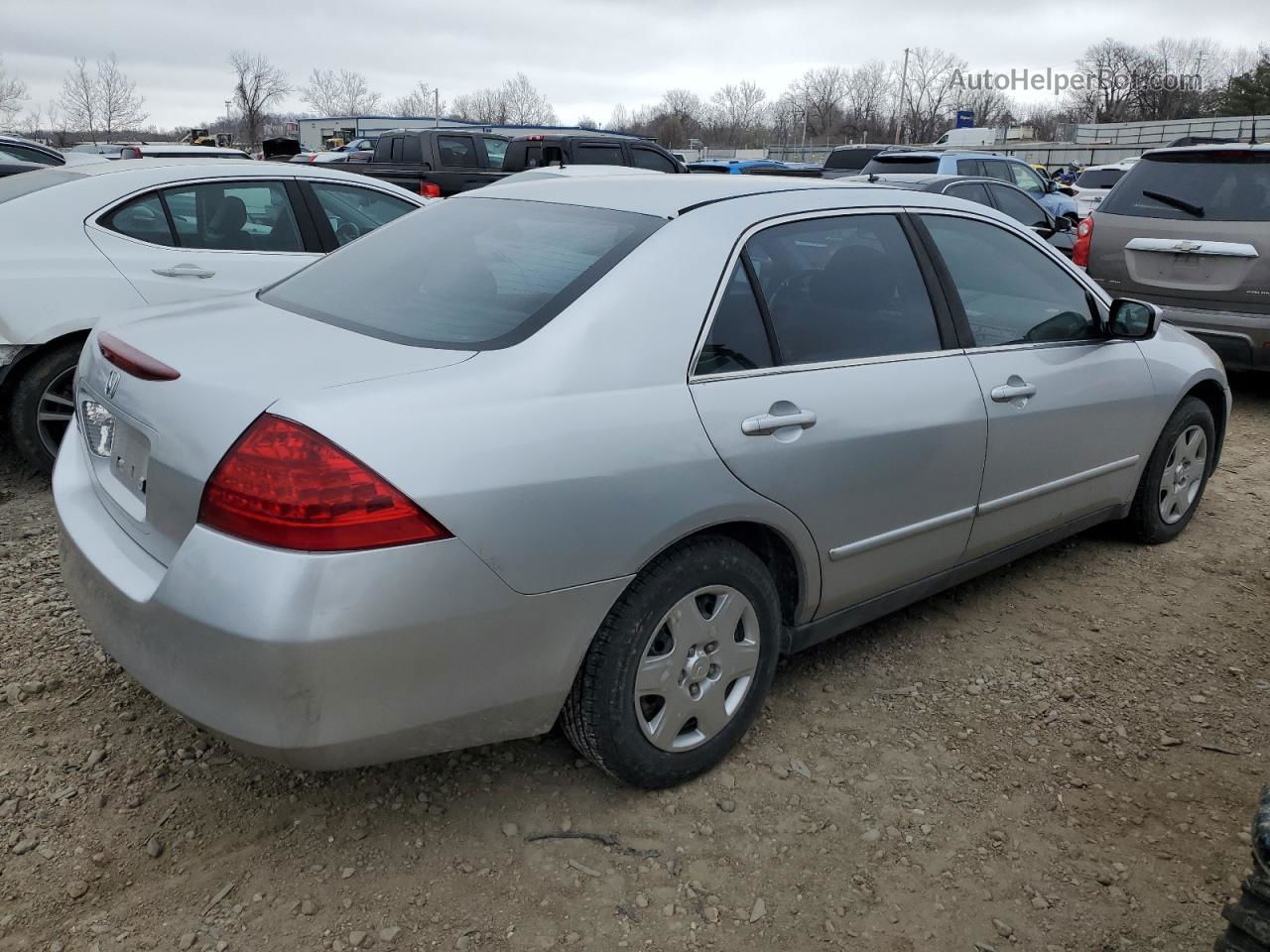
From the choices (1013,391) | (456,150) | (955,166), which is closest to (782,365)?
(1013,391)

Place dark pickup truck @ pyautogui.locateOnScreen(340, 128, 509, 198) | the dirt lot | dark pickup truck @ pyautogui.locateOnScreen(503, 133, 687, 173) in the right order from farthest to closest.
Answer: dark pickup truck @ pyautogui.locateOnScreen(503, 133, 687, 173)
dark pickup truck @ pyautogui.locateOnScreen(340, 128, 509, 198)
the dirt lot

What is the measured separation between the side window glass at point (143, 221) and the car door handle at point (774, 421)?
12.6ft

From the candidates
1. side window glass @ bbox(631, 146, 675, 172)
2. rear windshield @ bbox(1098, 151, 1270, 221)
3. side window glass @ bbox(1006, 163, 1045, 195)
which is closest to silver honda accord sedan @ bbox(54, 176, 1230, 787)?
rear windshield @ bbox(1098, 151, 1270, 221)

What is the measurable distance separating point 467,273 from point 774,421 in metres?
0.97

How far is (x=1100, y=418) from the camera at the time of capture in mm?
3959

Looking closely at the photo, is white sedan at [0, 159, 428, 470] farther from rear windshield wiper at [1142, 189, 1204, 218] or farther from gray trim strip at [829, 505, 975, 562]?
rear windshield wiper at [1142, 189, 1204, 218]

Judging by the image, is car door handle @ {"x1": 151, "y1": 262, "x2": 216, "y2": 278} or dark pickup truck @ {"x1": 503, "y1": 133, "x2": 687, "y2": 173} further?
dark pickup truck @ {"x1": 503, "y1": 133, "x2": 687, "y2": 173}

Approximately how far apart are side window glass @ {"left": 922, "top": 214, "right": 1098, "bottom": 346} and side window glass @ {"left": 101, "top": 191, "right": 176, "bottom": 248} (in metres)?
3.82

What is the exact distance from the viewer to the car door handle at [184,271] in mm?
5172

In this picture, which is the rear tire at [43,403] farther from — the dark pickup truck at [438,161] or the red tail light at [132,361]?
the dark pickup truck at [438,161]

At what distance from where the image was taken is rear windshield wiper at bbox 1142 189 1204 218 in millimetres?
7055

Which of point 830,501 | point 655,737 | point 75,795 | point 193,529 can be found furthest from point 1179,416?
point 75,795

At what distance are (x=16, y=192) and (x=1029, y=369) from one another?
16.0 ft

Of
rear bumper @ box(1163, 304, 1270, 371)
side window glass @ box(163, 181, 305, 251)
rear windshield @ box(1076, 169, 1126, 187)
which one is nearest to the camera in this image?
side window glass @ box(163, 181, 305, 251)
